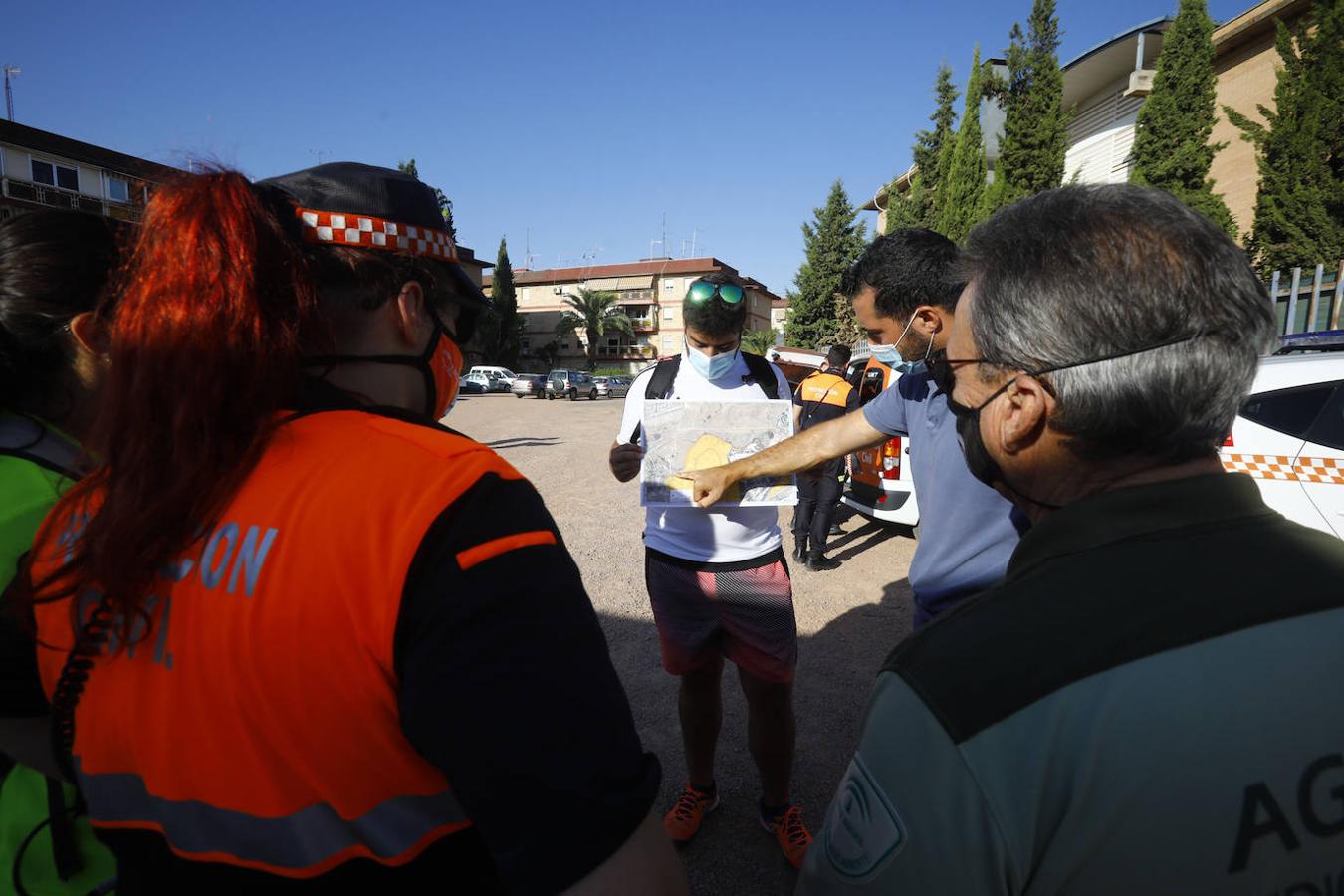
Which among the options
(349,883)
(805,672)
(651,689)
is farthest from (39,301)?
(805,672)

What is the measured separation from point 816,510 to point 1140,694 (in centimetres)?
560

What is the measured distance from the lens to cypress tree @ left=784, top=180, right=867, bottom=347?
3434 centimetres

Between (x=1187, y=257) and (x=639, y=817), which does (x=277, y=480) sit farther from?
(x=1187, y=257)

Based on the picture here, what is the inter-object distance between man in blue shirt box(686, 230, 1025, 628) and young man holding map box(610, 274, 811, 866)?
24 centimetres

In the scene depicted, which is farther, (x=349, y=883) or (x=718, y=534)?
(x=718, y=534)

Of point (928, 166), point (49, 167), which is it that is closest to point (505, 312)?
point (49, 167)

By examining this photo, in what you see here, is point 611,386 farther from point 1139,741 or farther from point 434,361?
point 1139,741

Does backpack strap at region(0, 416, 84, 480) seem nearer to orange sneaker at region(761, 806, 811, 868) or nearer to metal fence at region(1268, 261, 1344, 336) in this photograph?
orange sneaker at region(761, 806, 811, 868)

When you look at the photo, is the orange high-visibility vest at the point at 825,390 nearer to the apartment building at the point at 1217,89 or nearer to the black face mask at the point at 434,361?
the black face mask at the point at 434,361

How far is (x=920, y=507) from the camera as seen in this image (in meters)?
2.31

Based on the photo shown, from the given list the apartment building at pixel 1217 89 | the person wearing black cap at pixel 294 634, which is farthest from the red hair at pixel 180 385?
the apartment building at pixel 1217 89

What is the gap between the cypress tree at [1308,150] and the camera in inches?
463

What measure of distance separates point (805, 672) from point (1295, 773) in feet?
12.0

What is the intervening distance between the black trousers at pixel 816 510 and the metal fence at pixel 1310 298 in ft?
34.4
